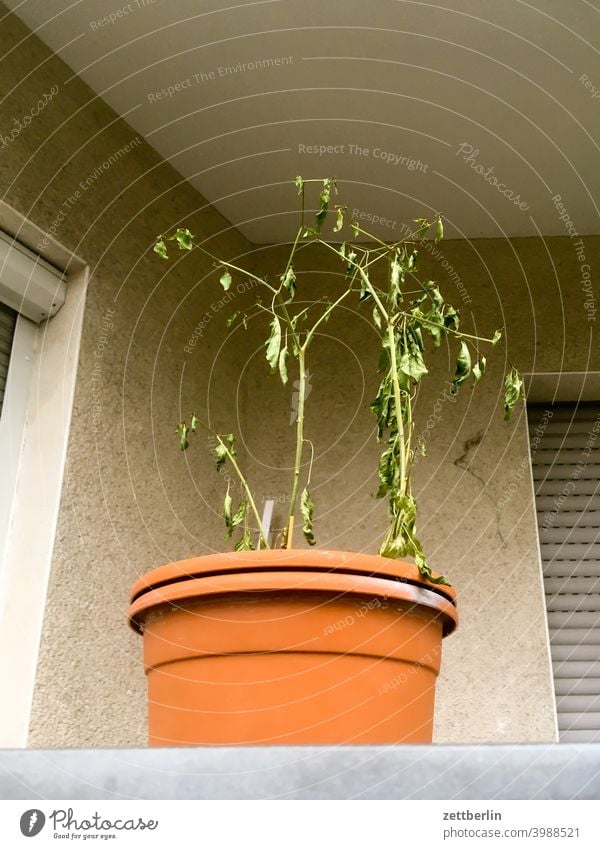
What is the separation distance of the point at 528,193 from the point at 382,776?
1.42 meters

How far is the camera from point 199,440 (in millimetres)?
1686

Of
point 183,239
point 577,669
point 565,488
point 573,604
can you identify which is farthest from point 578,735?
point 183,239

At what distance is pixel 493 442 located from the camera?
178 cm

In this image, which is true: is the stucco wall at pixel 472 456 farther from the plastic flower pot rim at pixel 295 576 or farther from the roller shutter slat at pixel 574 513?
the plastic flower pot rim at pixel 295 576

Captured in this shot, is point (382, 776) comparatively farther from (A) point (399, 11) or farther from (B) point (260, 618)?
(A) point (399, 11)

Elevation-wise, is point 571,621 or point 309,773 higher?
point 571,621

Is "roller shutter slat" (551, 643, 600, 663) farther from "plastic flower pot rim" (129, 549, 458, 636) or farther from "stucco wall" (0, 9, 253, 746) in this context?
"plastic flower pot rim" (129, 549, 458, 636)

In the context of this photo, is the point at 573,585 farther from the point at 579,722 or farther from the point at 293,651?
the point at 293,651

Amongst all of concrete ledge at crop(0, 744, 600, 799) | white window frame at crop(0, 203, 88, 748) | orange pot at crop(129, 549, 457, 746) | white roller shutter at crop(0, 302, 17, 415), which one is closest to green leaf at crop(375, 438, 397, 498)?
orange pot at crop(129, 549, 457, 746)

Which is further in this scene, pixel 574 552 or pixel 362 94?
pixel 574 552

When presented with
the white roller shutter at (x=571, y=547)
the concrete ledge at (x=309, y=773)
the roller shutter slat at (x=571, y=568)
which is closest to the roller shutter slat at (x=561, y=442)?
the white roller shutter at (x=571, y=547)

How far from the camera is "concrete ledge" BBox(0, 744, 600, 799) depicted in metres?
0.55

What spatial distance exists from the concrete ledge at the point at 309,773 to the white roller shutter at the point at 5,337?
905 mm

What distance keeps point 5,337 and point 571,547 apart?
120 cm
